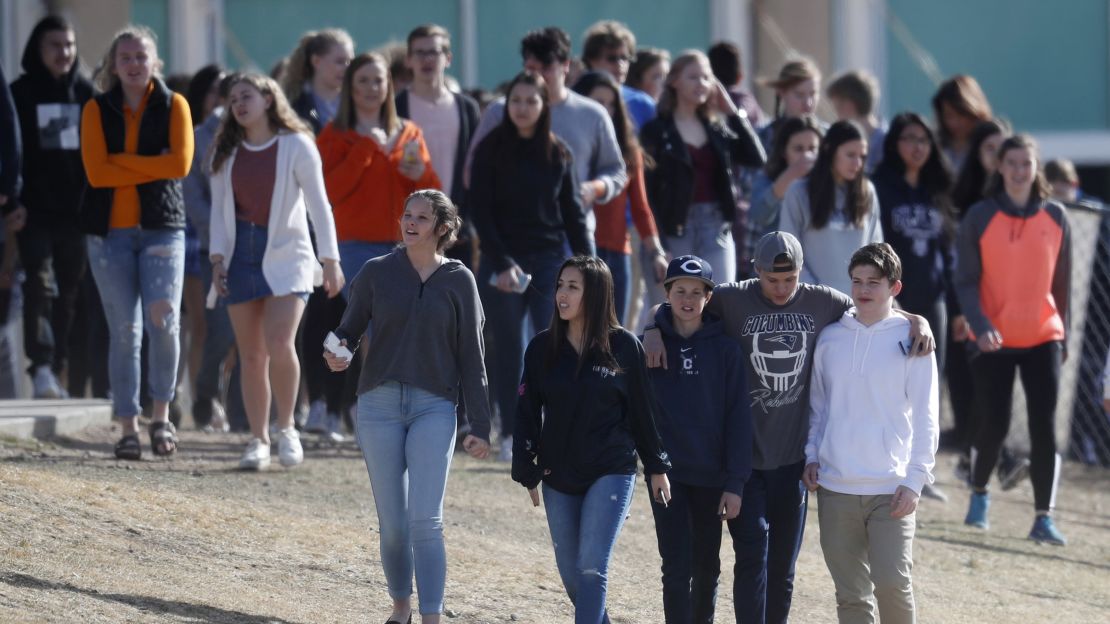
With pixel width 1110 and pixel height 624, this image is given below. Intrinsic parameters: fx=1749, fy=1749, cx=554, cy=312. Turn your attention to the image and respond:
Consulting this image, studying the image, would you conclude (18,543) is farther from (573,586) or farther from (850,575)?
(850,575)

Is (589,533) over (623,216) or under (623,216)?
under

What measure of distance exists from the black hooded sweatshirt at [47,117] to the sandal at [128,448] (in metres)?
2.07

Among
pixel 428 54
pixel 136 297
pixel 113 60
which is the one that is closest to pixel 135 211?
pixel 136 297

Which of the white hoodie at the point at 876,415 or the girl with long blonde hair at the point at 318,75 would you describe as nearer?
the white hoodie at the point at 876,415

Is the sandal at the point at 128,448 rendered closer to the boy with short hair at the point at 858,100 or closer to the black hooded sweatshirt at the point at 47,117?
the black hooded sweatshirt at the point at 47,117

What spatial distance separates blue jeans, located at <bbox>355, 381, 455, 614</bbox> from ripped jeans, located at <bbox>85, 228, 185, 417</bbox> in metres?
2.59

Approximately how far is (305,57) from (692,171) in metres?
2.38

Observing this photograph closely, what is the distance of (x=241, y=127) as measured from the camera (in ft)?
28.6

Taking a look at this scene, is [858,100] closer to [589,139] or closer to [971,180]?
[971,180]

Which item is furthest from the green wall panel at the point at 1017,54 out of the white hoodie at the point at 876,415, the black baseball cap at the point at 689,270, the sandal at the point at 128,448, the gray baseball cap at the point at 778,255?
the black baseball cap at the point at 689,270

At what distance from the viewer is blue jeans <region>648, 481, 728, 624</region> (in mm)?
6367

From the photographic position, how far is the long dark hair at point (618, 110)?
32.3 feet

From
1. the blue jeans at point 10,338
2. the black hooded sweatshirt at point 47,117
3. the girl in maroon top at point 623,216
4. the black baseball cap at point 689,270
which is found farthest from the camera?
the blue jeans at point 10,338

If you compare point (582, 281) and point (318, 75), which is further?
point (318, 75)
